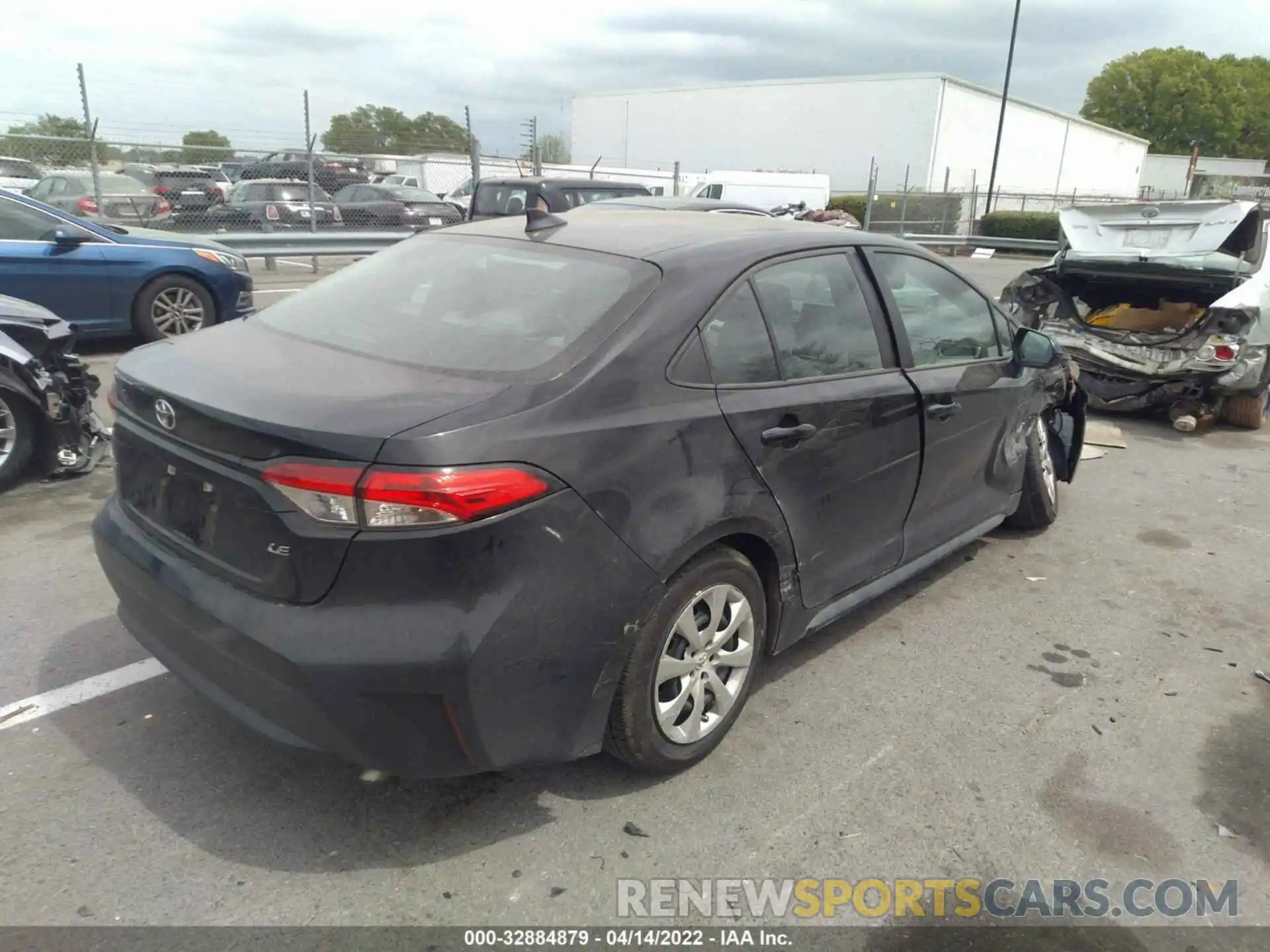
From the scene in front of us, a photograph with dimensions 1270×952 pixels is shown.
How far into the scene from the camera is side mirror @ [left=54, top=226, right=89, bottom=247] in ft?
24.9

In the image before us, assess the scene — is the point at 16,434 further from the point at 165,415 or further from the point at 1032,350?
the point at 1032,350

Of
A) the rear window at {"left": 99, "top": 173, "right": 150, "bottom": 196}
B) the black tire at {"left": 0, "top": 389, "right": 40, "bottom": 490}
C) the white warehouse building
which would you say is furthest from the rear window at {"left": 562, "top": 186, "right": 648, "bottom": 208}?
the white warehouse building

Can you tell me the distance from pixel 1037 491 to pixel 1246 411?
4076 mm

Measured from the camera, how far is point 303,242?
13422 millimetres

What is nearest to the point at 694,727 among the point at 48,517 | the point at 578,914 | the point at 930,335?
the point at 578,914

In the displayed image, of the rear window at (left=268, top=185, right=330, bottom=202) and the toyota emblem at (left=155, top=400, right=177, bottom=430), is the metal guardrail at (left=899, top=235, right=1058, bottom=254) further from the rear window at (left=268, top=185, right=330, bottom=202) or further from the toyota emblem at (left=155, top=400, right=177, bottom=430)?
the toyota emblem at (left=155, top=400, right=177, bottom=430)

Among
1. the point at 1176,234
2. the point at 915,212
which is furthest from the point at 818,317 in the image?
the point at 915,212

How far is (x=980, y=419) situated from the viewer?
13.1 feet

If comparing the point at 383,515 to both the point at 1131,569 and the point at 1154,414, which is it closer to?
the point at 1131,569

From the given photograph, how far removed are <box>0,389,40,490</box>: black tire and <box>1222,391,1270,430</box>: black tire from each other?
28.0 ft

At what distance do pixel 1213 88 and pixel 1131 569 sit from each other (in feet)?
313

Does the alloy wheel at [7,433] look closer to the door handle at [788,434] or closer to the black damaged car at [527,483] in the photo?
the black damaged car at [527,483]

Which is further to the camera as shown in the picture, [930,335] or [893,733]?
[930,335]

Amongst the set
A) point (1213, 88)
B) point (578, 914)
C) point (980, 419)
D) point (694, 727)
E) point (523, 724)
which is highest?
point (1213, 88)
